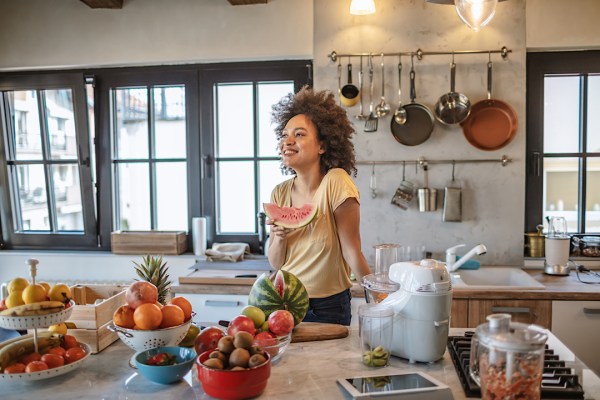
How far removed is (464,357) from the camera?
1.61m

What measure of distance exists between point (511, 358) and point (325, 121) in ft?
4.47

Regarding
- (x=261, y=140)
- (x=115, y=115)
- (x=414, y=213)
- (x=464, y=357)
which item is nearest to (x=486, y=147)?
(x=414, y=213)

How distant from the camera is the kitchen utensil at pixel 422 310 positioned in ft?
5.29

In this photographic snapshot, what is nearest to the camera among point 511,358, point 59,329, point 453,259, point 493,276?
point 511,358

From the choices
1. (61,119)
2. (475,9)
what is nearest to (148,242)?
(61,119)

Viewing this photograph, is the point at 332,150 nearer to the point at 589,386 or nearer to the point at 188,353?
the point at 188,353

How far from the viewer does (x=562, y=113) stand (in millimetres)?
3578

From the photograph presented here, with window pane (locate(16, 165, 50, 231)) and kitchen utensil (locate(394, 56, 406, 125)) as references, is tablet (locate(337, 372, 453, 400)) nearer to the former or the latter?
kitchen utensil (locate(394, 56, 406, 125))

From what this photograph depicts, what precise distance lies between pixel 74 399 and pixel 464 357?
3.70 feet

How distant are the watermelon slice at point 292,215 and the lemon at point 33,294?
0.88 meters

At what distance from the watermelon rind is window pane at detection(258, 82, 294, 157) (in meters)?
2.06

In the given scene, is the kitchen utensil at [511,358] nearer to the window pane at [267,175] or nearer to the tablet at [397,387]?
the tablet at [397,387]

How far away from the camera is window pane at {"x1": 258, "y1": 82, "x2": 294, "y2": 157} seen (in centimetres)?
381

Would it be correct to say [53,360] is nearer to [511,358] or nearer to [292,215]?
[292,215]
